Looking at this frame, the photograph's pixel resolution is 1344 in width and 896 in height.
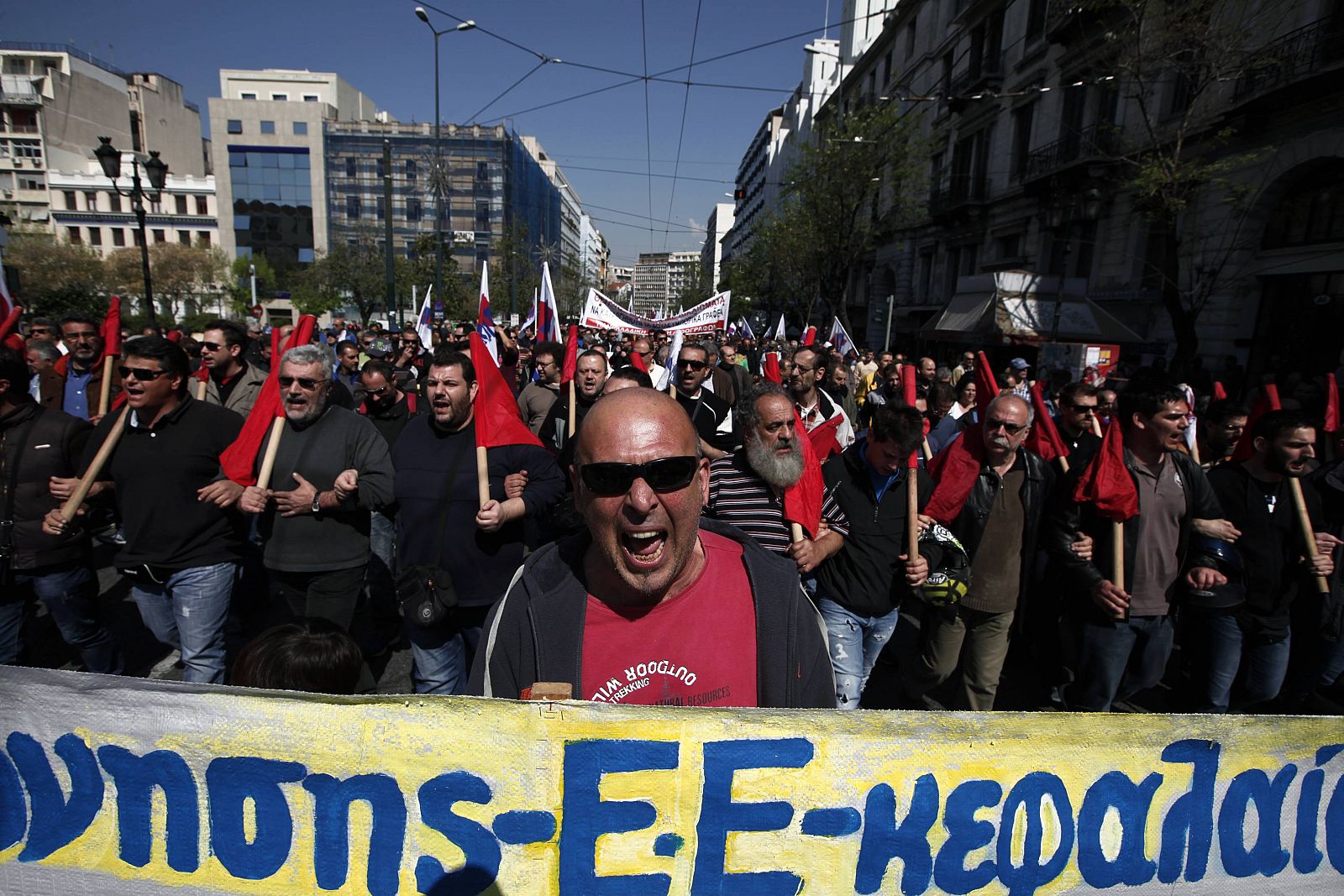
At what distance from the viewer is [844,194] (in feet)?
86.6

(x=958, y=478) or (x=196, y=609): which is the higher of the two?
(x=958, y=478)

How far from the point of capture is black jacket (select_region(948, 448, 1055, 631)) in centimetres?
355

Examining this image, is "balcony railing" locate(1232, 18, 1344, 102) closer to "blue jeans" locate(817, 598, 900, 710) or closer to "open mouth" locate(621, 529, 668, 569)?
"blue jeans" locate(817, 598, 900, 710)

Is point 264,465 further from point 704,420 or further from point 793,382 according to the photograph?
point 793,382

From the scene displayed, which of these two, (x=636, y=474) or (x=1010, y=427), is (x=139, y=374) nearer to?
(x=636, y=474)

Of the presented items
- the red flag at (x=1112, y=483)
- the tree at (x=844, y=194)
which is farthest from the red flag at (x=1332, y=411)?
the tree at (x=844, y=194)

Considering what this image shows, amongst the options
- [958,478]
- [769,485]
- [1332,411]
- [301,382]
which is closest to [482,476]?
[301,382]

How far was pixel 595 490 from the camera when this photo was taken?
1.67 m

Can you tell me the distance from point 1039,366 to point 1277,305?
5.72 metres

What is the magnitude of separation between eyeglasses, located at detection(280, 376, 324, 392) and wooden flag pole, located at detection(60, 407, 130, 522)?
684mm

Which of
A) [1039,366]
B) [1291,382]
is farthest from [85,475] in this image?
[1039,366]

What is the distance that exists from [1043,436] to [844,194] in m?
24.4

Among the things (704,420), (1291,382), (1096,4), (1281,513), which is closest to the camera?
(1281,513)

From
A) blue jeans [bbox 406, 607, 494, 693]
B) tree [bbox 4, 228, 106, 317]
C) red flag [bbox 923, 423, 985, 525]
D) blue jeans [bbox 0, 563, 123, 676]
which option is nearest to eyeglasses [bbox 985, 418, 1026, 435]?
red flag [bbox 923, 423, 985, 525]
